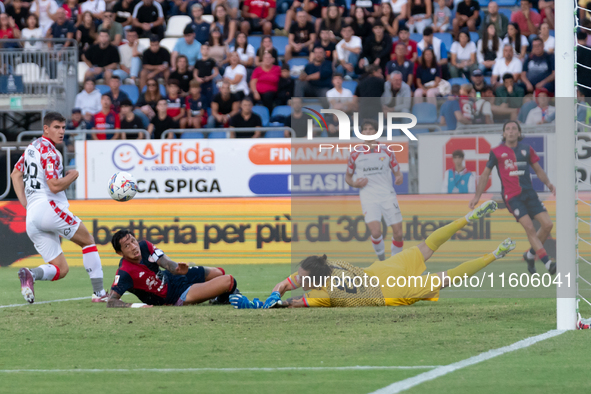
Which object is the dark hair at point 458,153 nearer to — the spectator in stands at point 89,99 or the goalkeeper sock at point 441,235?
the goalkeeper sock at point 441,235

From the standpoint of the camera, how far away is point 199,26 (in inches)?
753

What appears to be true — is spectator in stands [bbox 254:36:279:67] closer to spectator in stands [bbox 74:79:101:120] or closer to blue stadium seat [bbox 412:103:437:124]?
spectator in stands [bbox 74:79:101:120]

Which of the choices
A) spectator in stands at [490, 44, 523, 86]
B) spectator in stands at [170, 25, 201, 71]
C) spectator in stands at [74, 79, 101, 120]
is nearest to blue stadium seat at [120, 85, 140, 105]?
spectator in stands at [74, 79, 101, 120]

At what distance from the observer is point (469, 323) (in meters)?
6.97

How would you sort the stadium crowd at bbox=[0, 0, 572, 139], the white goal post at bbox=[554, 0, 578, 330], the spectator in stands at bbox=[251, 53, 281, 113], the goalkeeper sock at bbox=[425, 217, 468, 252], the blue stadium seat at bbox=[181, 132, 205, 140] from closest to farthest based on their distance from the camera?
the white goal post at bbox=[554, 0, 578, 330] → the goalkeeper sock at bbox=[425, 217, 468, 252] → the blue stadium seat at bbox=[181, 132, 205, 140] → the stadium crowd at bbox=[0, 0, 572, 139] → the spectator in stands at bbox=[251, 53, 281, 113]

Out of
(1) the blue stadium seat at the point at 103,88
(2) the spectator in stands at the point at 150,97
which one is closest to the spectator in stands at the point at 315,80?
(2) the spectator in stands at the point at 150,97

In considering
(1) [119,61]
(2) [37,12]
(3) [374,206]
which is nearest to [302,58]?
(1) [119,61]

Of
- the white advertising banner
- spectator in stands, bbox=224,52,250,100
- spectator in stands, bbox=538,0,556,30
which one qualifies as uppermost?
spectator in stands, bbox=538,0,556,30

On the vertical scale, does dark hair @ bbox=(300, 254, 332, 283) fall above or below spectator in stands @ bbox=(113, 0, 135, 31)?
below

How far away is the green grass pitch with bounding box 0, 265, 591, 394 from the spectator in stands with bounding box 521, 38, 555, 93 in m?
9.14

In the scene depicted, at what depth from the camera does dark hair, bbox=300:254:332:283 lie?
7996 millimetres

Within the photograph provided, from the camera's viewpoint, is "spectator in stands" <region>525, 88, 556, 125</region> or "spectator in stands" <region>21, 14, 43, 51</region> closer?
"spectator in stands" <region>525, 88, 556, 125</region>

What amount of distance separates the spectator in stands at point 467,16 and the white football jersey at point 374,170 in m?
9.84

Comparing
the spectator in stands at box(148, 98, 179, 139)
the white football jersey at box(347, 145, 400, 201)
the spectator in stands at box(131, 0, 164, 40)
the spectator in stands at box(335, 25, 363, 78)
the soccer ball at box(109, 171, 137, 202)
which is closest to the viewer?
the white football jersey at box(347, 145, 400, 201)
